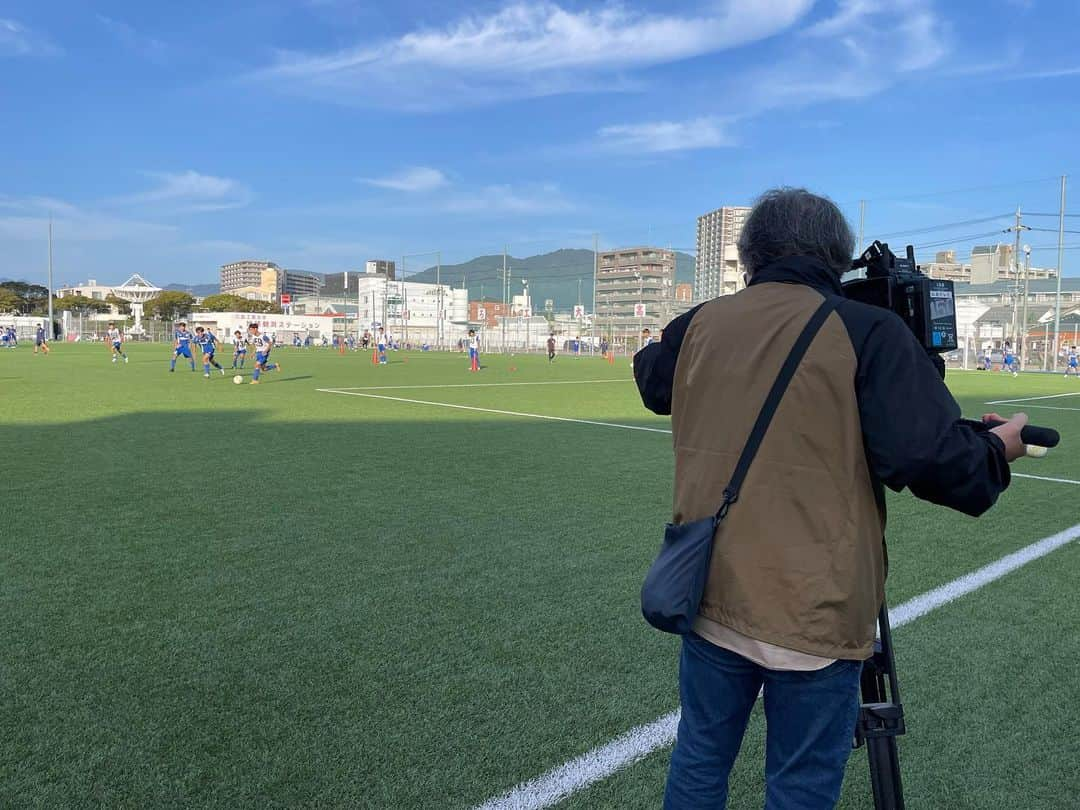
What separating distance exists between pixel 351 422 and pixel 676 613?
11.7 meters

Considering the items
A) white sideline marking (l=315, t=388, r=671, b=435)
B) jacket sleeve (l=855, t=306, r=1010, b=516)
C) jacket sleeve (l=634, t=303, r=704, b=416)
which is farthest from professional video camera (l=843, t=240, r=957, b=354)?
white sideline marking (l=315, t=388, r=671, b=435)

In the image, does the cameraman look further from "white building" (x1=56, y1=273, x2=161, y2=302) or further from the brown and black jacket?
"white building" (x1=56, y1=273, x2=161, y2=302)

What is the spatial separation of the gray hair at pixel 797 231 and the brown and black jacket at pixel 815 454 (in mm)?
48

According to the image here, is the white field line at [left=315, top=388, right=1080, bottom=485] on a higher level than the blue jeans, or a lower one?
lower

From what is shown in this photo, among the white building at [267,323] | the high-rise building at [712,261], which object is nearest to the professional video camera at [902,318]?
the high-rise building at [712,261]

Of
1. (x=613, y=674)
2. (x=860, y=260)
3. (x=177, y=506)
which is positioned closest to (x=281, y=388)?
(x=177, y=506)

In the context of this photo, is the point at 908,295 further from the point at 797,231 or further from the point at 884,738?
the point at 884,738

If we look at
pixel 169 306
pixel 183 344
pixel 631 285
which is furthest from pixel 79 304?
pixel 183 344

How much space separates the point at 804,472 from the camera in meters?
1.71

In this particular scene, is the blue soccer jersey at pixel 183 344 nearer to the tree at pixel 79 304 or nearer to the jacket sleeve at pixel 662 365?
the jacket sleeve at pixel 662 365

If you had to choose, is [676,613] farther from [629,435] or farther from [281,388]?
[281,388]

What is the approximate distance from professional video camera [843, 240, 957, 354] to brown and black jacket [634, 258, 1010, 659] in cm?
23

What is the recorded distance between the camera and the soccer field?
2793mm

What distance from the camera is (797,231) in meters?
1.84
